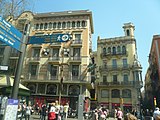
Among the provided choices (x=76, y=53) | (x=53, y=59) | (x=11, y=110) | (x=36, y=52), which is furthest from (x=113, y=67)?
(x=11, y=110)

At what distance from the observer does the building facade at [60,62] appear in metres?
27.6

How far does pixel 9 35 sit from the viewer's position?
16.6ft

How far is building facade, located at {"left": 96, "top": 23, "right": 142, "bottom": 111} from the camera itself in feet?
127

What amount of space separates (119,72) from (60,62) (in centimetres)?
1825

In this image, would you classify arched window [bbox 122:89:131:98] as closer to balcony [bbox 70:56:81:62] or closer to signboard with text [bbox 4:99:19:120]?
balcony [bbox 70:56:81:62]

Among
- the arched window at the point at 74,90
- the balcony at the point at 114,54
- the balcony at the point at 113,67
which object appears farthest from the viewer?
the balcony at the point at 114,54

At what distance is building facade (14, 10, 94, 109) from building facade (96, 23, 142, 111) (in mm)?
11870

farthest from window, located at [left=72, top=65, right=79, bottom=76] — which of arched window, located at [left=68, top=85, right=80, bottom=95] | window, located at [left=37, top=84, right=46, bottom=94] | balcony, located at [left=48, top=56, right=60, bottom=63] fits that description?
window, located at [left=37, top=84, right=46, bottom=94]

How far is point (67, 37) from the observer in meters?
6.29

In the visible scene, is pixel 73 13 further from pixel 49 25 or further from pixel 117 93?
pixel 117 93

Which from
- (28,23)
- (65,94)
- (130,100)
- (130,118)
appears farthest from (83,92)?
(28,23)

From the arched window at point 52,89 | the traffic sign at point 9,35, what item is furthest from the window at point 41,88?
the traffic sign at point 9,35

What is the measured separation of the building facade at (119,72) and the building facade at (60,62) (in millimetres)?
11870

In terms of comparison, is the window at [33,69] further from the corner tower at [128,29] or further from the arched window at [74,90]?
the corner tower at [128,29]
